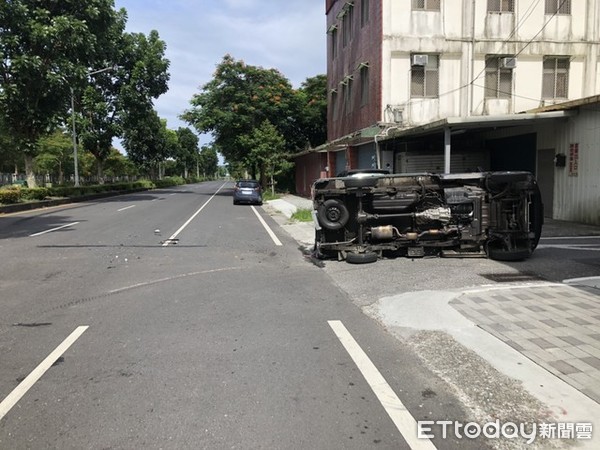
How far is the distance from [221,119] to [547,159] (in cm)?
2698

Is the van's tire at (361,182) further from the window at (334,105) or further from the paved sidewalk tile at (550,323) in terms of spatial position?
the window at (334,105)

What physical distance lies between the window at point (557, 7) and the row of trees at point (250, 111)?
20.0 metres

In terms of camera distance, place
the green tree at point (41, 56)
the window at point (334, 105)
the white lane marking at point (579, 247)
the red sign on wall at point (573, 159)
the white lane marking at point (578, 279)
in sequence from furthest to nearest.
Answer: the window at point (334, 105) → the green tree at point (41, 56) → the red sign on wall at point (573, 159) → the white lane marking at point (579, 247) → the white lane marking at point (578, 279)

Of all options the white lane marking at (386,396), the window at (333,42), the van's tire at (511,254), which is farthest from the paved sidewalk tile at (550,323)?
the window at (333,42)

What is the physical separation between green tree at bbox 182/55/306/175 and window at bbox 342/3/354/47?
40.9ft

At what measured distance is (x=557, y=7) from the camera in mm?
21781

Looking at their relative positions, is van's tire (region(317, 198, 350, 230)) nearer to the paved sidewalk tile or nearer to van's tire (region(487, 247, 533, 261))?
van's tire (region(487, 247, 533, 261))

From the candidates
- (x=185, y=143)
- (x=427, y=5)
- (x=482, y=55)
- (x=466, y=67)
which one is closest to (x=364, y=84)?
(x=427, y=5)

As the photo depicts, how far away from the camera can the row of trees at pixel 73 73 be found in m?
24.6

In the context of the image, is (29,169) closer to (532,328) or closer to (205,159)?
(532,328)

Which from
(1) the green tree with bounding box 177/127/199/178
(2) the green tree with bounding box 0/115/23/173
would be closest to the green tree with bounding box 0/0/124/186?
(2) the green tree with bounding box 0/115/23/173

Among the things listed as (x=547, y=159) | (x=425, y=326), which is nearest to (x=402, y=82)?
(x=547, y=159)

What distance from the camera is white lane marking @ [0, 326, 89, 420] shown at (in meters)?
3.89

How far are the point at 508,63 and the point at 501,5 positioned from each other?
2524 mm
